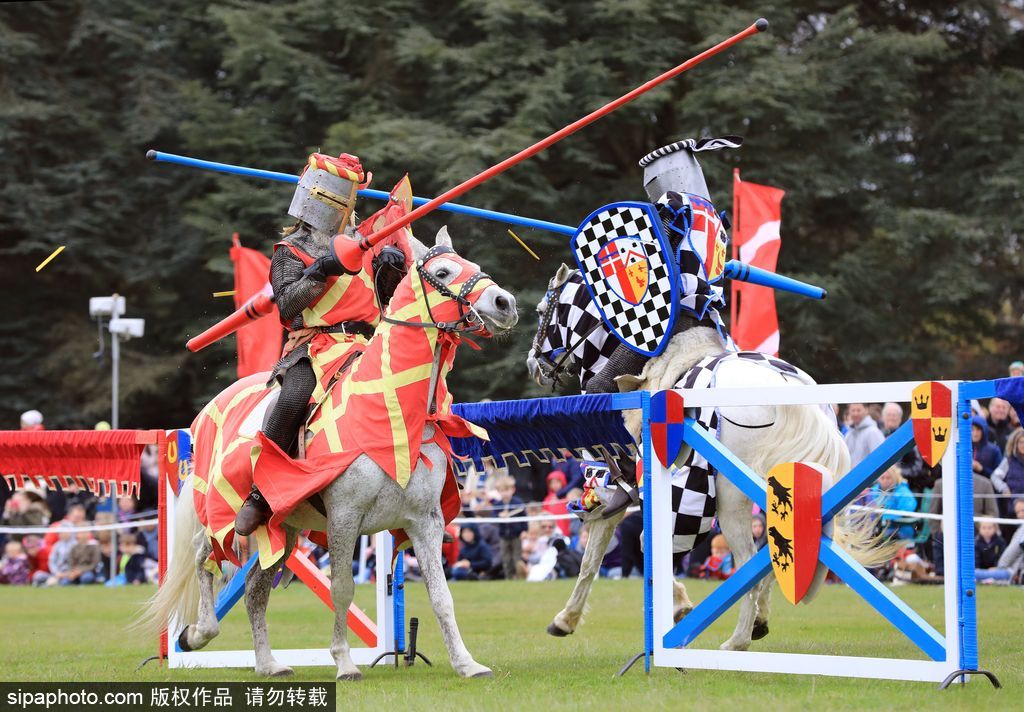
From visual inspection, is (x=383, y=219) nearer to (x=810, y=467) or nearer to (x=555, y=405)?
(x=555, y=405)

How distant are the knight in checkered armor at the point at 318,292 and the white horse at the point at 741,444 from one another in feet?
4.70

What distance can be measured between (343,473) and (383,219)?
151 cm

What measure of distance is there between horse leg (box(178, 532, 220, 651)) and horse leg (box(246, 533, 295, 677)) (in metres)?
0.52

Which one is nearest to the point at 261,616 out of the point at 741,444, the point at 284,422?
the point at 284,422

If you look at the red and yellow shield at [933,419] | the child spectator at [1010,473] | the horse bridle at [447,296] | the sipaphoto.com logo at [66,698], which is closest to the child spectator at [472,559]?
the child spectator at [1010,473]

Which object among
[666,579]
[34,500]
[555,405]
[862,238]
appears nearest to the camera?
[666,579]

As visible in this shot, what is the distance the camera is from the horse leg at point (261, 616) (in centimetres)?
801

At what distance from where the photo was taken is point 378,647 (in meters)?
8.80

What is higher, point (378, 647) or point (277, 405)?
point (277, 405)

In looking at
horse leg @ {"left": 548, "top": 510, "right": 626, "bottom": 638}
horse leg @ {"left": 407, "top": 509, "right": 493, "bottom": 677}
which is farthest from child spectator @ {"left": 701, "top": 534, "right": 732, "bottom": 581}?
horse leg @ {"left": 407, "top": 509, "right": 493, "bottom": 677}

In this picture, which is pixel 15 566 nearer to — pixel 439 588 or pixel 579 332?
pixel 579 332

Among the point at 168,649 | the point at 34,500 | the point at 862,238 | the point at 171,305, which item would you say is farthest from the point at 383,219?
the point at 171,305

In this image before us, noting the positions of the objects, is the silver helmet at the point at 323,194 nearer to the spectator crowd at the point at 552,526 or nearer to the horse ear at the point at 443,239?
the horse ear at the point at 443,239

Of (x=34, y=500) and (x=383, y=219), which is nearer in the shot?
(x=383, y=219)
